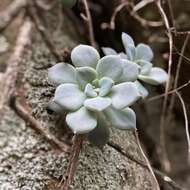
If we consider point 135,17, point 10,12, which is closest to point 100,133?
point 135,17

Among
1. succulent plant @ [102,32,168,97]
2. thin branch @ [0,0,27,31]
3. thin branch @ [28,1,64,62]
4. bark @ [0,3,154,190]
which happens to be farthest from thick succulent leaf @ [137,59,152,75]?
thin branch @ [0,0,27,31]

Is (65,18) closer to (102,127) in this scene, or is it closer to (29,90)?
(29,90)

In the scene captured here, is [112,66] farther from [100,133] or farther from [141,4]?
[141,4]

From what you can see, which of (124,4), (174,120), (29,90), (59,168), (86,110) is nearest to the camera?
(86,110)

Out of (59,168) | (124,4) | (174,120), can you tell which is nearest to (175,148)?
(174,120)

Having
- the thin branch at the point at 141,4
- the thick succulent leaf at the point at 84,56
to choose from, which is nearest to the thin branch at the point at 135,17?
the thin branch at the point at 141,4

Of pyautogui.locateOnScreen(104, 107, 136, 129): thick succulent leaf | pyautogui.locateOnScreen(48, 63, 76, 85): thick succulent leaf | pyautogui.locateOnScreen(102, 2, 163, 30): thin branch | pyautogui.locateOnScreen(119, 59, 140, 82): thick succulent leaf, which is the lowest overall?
pyautogui.locateOnScreen(102, 2, 163, 30): thin branch

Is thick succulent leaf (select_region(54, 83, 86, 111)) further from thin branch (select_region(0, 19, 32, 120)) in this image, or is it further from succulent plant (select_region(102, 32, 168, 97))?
thin branch (select_region(0, 19, 32, 120))

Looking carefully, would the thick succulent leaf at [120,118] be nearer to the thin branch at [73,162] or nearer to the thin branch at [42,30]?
the thin branch at [73,162]
